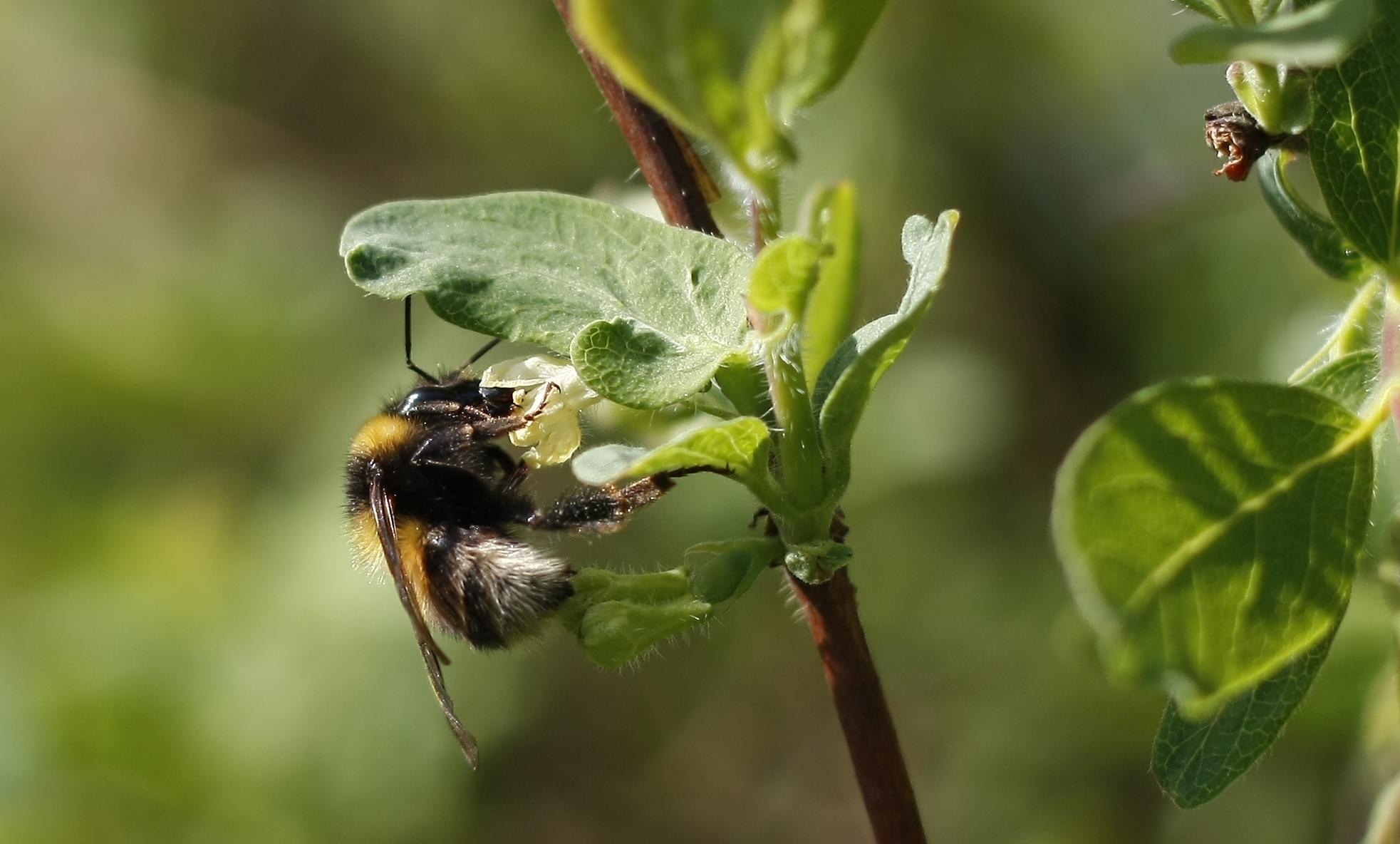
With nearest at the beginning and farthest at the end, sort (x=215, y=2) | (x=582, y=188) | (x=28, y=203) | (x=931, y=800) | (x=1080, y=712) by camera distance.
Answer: (x=1080, y=712) → (x=931, y=800) → (x=582, y=188) → (x=215, y=2) → (x=28, y=203)

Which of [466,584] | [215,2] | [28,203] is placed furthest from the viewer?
[28,203]

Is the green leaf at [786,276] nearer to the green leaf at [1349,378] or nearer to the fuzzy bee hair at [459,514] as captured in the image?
the green leaf at [1349,378]

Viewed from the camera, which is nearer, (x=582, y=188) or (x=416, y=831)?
(x=416, y=831)

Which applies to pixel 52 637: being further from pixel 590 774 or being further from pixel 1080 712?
pixel 1080 712

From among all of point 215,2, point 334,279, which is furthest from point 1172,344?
point 215,2

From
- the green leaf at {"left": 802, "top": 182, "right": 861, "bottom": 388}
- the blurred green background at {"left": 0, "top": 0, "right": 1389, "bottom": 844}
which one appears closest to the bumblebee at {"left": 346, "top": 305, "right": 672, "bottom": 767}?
the green leaf at {"left": 802, "top": 182, "right": 861, "bottom": 388}

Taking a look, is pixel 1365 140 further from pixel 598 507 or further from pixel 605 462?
pixel 598 507

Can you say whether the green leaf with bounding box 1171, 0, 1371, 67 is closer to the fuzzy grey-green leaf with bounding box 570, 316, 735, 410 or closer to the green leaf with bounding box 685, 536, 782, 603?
the fuzzy grey-green leaf with bounding box 570, 316, 735, 410

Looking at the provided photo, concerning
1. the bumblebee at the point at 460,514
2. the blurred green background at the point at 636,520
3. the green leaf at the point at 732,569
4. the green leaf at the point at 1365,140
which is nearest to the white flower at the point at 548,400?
the bumblebee at the point at 460,514
